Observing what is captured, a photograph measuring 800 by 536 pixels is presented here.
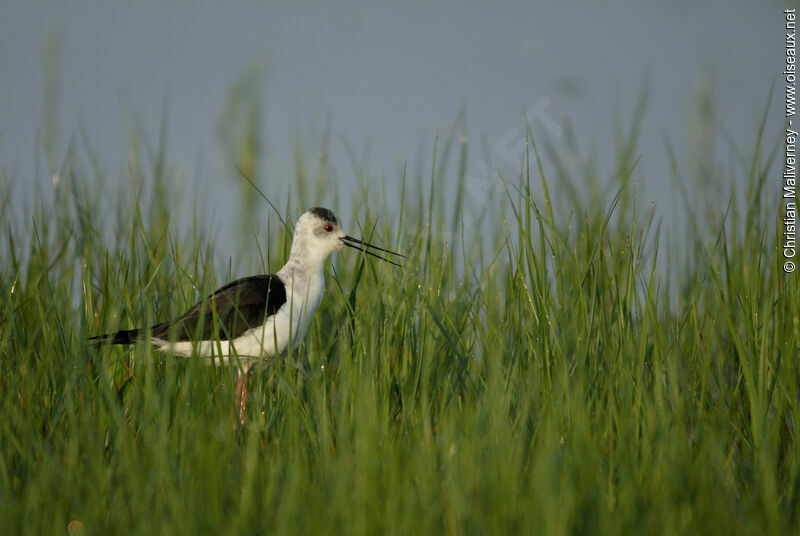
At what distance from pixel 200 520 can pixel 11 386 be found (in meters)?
2.26

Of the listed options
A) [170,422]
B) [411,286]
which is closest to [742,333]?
[411,286]

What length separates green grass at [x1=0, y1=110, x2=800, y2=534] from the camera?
11.0ft

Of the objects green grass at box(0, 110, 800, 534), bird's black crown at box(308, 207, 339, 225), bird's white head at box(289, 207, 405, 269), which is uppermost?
bird's black crown at box(308, 207, 339, 225)

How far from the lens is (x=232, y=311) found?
5691 mm

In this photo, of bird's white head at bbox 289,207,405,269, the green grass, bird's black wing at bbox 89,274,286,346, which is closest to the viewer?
the green grass

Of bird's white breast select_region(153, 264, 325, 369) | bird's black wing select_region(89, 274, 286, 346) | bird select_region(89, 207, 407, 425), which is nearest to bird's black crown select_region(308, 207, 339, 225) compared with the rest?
bird select_region(89, 207, 407, 425)

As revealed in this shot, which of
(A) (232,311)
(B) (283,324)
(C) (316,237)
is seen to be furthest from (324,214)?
(A) (232,311)

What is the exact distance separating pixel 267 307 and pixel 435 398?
1339mm

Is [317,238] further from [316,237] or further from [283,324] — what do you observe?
[283,324]

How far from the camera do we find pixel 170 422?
4660 millimetres

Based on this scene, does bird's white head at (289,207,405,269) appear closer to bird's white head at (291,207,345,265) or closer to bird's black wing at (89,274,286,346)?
bird's white head at (291,207,345,265)

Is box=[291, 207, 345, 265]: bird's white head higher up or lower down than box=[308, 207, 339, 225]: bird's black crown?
lower down

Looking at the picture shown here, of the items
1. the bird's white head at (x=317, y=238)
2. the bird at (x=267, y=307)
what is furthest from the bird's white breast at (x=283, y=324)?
the bird's white head at (x=317, y=238)

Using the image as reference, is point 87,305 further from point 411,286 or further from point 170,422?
point 411,286
